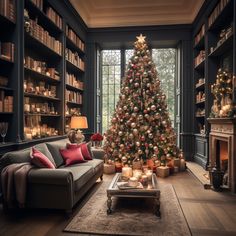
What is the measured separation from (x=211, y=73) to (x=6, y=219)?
196 inches

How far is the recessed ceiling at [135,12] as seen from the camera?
6.35 metres

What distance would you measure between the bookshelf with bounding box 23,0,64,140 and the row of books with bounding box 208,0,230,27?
321 cm

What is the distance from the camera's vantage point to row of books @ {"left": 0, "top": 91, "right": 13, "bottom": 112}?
11.6ft

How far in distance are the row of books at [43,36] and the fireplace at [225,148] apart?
3.39 m

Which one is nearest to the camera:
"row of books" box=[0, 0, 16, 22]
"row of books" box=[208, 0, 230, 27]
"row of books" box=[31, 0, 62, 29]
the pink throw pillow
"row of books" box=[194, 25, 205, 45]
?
"row of books" box=[0, 0, 16, 22]

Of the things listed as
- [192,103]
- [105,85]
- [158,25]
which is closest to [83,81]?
[105,85]

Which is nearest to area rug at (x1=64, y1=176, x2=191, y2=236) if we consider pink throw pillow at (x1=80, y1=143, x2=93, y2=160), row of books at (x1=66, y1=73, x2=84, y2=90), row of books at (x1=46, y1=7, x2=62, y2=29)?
pink throw pillow at (x1=80, y1=143, x2=93, y2=160)

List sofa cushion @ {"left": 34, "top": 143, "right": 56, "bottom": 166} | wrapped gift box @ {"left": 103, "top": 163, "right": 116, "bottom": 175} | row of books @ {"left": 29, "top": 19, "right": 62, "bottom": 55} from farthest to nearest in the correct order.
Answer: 1. wrapped gift box @ {"left": 103, "top": 163, "right": 116, "bottom": 175}
2. row of books @ {"left": 29, "top": 19, "right": 62, "bottom": 55}
3. sofa cushion @ {"left": 34, "top": 143, "right": 56, "bottom": 166}

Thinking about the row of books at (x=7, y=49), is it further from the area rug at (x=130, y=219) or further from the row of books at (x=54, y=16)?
the area rug at (x=130, y=219)

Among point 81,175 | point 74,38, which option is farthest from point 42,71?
point 81,175

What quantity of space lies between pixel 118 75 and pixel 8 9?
4428mm

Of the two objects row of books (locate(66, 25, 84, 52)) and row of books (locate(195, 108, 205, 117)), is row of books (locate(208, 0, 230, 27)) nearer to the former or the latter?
row of books (locate(195, 108, 205, 117))

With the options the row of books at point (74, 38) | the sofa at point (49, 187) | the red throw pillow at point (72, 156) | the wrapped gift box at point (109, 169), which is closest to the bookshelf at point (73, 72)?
the row of books at point (74, 38)

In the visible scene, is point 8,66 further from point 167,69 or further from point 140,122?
point 167,69
